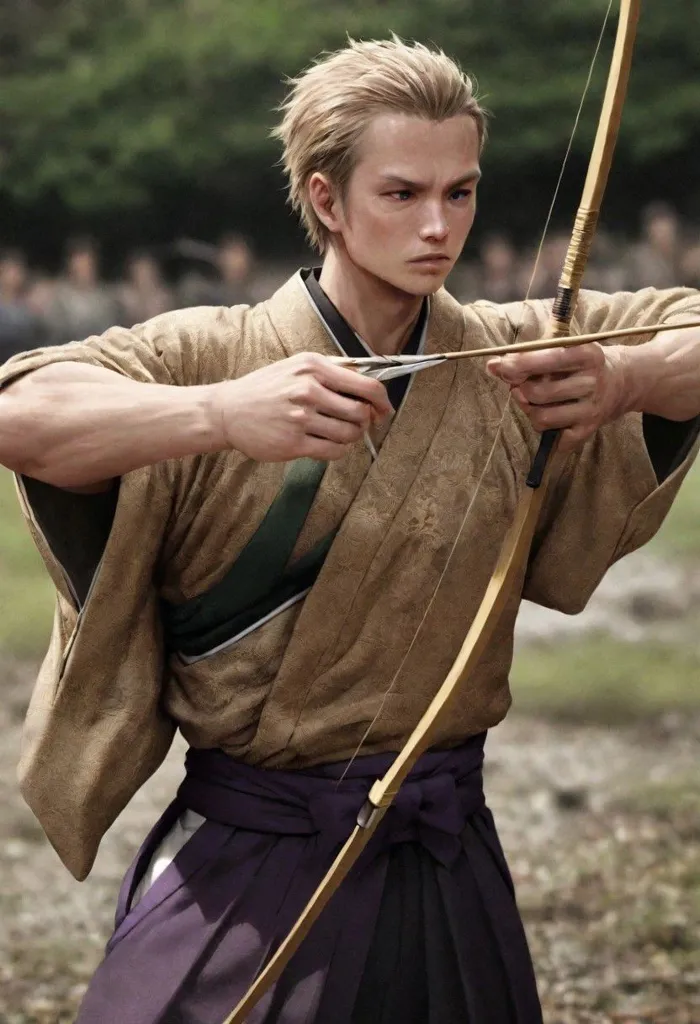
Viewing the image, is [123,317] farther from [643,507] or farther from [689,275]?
[643,507]

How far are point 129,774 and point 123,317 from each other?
1.30m

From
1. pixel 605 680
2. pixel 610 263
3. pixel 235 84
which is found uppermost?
pixel 235 84

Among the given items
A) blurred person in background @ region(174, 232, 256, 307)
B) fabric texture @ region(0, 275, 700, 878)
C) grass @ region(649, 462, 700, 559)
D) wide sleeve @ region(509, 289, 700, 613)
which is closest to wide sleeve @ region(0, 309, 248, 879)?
fabric texture @ region(0, 275, 700, 878)

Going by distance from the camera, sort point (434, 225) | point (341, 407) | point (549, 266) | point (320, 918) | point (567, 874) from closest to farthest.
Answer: point (341, 407) → point (434, 225) → point (320, 918) → point (567, 874) → point (549, 266)

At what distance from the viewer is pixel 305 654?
140 cm

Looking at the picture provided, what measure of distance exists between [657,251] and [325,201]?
1.35 m

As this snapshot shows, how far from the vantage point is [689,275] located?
2.64 m

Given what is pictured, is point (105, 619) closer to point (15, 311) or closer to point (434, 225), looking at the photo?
point (434, 225)

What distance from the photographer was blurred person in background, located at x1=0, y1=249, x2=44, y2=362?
2.57 m

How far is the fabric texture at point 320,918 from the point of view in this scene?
4.64 feet

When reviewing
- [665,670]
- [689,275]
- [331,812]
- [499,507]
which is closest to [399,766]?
[331,812]

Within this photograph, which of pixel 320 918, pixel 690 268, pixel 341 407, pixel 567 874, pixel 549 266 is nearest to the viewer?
pixel 341 407

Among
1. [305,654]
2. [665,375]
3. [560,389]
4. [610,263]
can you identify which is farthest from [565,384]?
[610,263]

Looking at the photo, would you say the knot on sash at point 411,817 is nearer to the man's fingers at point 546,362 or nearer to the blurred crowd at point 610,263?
the man's fingers at point 546,362
